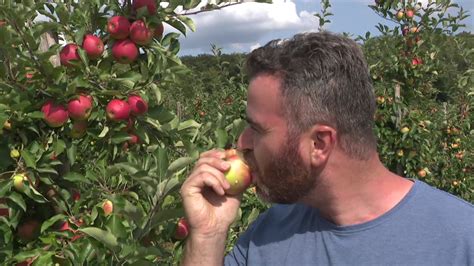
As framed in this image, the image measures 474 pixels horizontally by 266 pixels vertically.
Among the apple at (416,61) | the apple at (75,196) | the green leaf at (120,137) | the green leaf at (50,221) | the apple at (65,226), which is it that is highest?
the green leaf at (120,137)

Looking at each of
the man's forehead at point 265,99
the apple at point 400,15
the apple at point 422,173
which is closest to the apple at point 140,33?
the man's forehead at point 265,99

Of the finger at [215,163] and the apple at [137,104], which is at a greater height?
the finger at [215,163]

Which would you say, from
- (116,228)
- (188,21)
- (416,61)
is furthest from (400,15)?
(116,228)

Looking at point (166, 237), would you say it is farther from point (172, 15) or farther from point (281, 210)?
point (172, 15)

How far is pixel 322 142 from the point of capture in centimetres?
143

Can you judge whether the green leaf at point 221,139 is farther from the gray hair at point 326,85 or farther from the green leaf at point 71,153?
the green leaf at point 71,153

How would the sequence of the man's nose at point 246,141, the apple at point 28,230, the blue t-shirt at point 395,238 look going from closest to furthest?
the blue t-shirt at point 395,238
the man's nose at point 246,141
the apple at point 28,230

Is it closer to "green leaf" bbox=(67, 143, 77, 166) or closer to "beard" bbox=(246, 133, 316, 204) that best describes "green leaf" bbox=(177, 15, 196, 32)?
"green leaf" bbox=(67, 143, 77, 166)

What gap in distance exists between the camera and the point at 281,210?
5.48 ft

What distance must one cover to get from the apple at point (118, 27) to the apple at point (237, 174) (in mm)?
625

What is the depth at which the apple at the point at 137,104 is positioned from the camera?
191 cm

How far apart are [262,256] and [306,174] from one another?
264 millimetres

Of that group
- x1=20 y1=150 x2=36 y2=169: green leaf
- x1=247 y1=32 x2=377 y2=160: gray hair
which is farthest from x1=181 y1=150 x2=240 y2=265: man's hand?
x1=20 y1=150 x2=36 y2=169: green leaf

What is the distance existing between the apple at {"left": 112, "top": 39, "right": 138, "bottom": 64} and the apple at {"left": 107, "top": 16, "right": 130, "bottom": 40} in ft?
0.07
